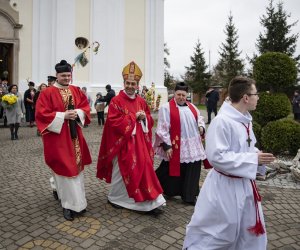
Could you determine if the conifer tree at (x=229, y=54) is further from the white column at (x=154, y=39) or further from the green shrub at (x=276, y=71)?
the green shrub at (x=276, y=71)

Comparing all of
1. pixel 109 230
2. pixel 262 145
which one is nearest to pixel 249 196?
pixel 109 230

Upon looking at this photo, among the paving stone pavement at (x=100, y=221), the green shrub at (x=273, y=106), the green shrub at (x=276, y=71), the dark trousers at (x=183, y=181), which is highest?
the green shrub at (x=276, y=71)

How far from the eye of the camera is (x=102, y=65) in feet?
61.9

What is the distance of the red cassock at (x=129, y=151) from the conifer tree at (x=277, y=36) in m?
33.5

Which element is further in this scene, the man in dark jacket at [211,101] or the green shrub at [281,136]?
the man in dark jacket at [211,101]

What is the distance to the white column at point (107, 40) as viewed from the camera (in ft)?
61.0

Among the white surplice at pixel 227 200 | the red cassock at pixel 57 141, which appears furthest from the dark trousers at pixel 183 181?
the white surplice at pixel 227 200

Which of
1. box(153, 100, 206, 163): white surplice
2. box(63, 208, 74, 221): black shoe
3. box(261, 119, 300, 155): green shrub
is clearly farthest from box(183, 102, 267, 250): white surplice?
box(261, 119, 300, 155): green shrub

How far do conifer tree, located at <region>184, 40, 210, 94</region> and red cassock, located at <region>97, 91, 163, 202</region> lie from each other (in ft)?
142

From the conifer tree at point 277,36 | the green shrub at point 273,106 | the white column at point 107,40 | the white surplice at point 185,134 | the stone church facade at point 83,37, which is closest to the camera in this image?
the white surplice at point 185,134

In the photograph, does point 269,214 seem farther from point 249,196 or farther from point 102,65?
point 102,65

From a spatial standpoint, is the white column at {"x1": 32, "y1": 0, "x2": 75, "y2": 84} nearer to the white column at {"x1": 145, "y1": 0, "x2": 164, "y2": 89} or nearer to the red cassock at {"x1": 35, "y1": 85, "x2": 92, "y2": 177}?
the white column at {"x1": 145, "y1": 0, "x2": 164, "y2": 89}

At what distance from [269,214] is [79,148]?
9.07ft

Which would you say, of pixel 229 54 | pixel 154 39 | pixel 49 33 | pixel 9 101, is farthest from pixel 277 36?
pixel 9 101
